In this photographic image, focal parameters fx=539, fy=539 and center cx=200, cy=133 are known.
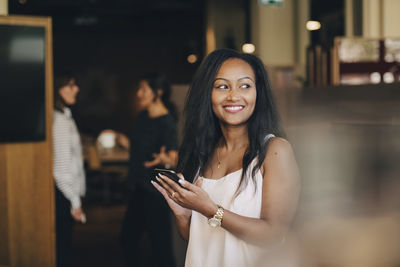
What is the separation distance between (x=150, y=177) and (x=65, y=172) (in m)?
0.58

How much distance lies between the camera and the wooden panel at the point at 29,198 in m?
3.34

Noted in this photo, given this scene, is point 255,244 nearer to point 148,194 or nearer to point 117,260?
point 148,194

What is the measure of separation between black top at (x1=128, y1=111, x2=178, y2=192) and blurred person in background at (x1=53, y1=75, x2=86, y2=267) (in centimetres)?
38

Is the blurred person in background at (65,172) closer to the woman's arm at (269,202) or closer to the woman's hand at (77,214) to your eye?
the woman's hand at (77,214)

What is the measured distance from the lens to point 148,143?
349cm

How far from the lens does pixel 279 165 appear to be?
139 centimetres

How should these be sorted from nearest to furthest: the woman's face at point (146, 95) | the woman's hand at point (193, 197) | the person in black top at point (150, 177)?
the woman's hand at point (193, 197), the person in black top at point (150, 177), the woman's face at point (146, 95)

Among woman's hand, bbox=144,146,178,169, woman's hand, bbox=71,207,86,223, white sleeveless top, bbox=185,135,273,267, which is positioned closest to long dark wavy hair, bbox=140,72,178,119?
woman's hand, bbox=144,146,178,169

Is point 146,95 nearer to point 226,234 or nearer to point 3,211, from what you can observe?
point 3,211

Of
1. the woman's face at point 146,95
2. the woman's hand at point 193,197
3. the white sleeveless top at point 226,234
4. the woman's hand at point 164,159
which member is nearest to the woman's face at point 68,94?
the woman's face at point 146,95

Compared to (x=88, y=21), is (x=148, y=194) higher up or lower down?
lower down

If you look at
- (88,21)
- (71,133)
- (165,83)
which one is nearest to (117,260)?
(71,133)

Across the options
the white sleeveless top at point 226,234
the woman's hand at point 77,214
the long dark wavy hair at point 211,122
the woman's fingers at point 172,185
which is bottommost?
the woman's hand at point 77,214

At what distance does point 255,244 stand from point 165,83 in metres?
2.42
